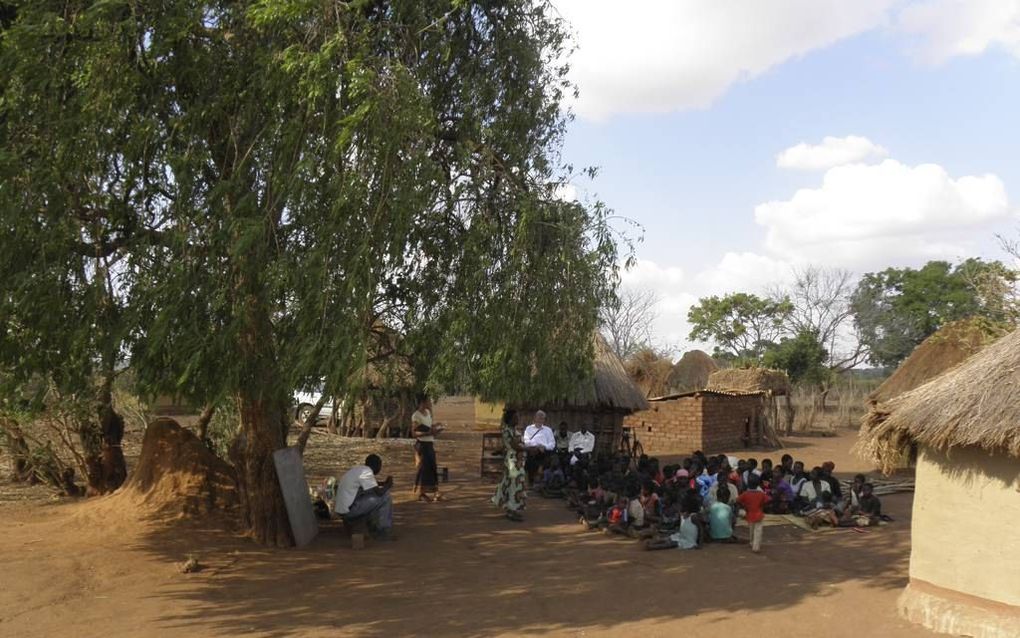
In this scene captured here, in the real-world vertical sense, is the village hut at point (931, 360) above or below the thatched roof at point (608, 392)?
above

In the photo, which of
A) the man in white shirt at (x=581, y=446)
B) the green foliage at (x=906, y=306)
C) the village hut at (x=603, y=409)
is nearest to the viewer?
the man in white shirt at (x=581, y=446)

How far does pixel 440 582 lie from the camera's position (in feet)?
25.4

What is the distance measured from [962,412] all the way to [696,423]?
48.7ft

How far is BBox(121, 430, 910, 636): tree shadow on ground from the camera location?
6602mm

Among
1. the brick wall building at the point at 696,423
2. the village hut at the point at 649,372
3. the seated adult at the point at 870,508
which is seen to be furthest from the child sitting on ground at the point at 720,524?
the village hut at the point at 649,372

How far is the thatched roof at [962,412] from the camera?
5965mm

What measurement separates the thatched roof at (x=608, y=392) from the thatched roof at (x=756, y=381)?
23.1 feet

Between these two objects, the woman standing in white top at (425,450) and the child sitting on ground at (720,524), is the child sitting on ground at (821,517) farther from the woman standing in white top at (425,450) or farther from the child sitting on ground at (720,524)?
the woman standing in white top at (425,450)

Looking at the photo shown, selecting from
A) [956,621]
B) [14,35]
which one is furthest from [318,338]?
[956,621]

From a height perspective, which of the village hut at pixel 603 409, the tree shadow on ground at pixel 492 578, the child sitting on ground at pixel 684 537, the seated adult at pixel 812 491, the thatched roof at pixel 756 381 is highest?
the thatched roof at pixel 756 381

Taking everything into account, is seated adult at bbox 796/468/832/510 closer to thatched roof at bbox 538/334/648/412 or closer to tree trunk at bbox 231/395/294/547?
thatched roof at bbox 538/334/648/412

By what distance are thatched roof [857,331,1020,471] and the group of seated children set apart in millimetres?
2124

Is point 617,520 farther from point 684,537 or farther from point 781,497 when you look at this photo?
point 781,497

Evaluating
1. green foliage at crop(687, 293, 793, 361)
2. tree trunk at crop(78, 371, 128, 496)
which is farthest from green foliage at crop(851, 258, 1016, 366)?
tree trunk at crop(78, 371, 128, 496)
